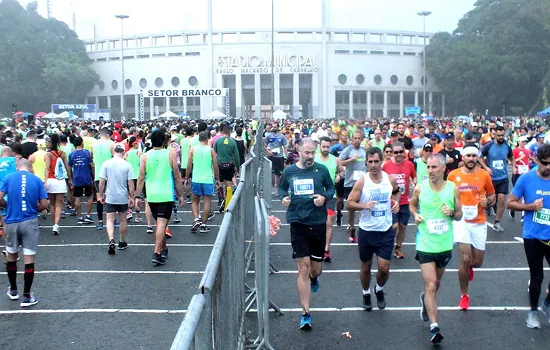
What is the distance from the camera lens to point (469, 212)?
7828mm

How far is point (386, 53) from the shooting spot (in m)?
86.8

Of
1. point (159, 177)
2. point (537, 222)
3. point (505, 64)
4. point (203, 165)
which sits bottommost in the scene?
point (537, 222)

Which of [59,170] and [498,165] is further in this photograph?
[498,165]

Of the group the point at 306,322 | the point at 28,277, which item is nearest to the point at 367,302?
the point at 306,322

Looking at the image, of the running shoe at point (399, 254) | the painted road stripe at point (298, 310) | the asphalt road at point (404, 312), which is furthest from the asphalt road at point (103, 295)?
the running shoe at point (399, 254)

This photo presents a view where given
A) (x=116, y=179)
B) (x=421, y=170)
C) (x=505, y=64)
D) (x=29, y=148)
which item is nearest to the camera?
(x=116, y=179)

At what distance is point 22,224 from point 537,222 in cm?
564

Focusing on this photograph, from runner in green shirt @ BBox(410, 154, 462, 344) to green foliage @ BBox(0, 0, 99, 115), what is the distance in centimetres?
7854

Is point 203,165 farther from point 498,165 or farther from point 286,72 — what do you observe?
point 286,72

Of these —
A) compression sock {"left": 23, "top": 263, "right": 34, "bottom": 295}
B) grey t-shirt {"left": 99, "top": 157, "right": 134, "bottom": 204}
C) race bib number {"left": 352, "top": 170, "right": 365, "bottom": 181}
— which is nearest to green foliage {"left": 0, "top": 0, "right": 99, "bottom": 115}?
grey t-shirt {"left": 99, "top": 157, "right": 134, "bottom": 204}

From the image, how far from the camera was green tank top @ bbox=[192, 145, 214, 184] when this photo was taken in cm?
1249

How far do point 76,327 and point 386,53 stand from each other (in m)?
83.0

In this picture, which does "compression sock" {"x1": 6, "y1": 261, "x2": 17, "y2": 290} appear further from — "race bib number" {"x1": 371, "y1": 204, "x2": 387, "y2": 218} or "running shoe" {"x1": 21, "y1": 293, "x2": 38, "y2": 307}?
Answer: "race bib number" {"x1": 371, "y1": 204, "x2": 387, "y2": 218}

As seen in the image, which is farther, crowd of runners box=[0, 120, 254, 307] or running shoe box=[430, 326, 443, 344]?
crowd of runners box=[0, 120, 254, 307]
